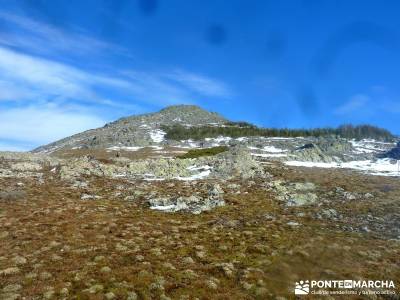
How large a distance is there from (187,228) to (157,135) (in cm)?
12351

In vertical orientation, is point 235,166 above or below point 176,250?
above

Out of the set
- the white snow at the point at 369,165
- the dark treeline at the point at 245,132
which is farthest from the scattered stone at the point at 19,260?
the dark treeline at the point at 245,132

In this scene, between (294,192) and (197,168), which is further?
(197,168)

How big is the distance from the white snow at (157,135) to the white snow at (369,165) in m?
74.2

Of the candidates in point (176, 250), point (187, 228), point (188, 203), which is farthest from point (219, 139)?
point (176, 250)

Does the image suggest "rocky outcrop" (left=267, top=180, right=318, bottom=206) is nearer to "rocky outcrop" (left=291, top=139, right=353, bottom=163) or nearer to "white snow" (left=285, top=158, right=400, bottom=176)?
"white snow" (left=285, top=158, right=400, bottom=176)

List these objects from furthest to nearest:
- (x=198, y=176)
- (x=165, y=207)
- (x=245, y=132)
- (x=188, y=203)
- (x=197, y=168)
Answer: (x=245, y=132), (x=197, y=168), (x=198, y=176), (x=188, y=203), (x=165, y=207)

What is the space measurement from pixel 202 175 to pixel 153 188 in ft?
33.9

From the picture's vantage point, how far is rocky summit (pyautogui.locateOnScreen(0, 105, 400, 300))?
853 inches

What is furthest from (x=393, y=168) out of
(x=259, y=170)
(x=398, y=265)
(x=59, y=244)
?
(x=59, y=244)

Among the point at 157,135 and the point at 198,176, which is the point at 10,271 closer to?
the point at 198,176

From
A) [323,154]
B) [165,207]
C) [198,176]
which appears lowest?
[165,207]

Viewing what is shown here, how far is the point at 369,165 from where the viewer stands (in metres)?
75.4

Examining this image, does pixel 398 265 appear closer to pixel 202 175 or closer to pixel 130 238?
pixel 130 238
